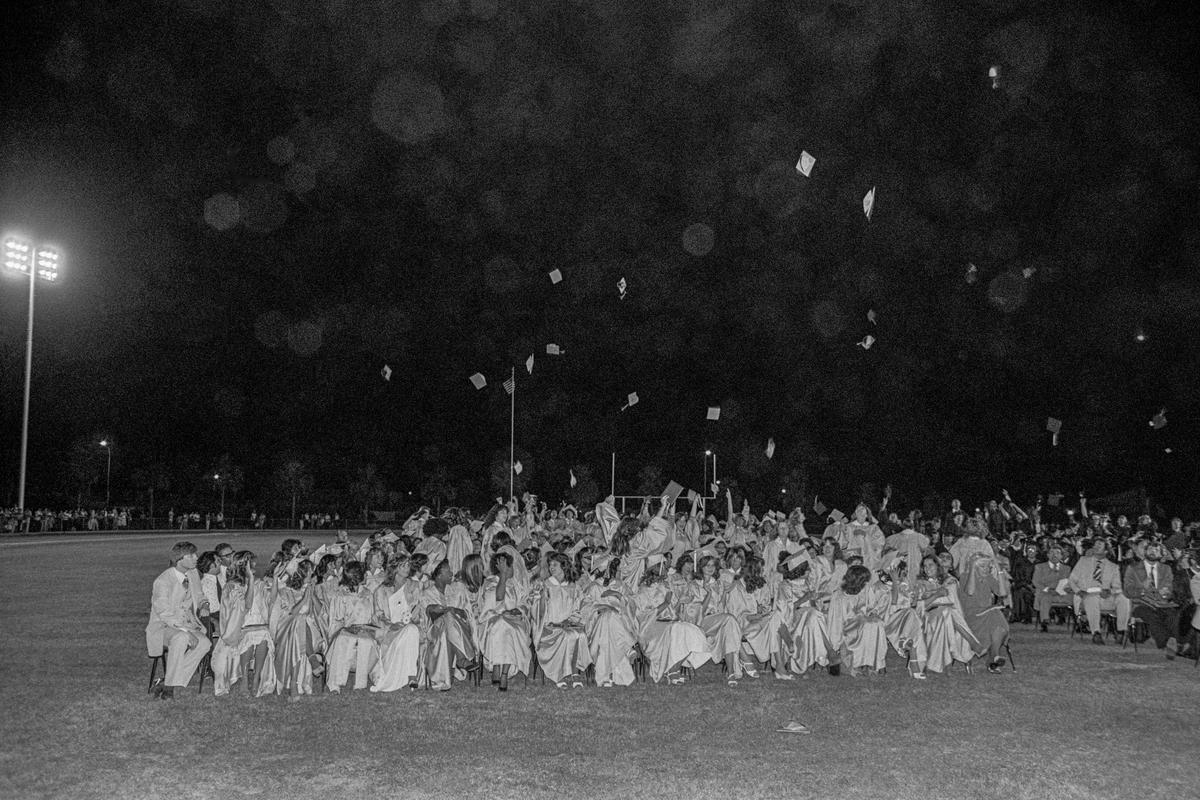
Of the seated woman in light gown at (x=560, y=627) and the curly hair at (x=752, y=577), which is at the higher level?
the curly hair at (x=752, y=577)

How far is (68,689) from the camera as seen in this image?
10477 millimetres

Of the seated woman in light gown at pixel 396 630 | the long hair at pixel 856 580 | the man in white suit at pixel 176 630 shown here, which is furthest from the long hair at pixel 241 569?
the long hair at pixel 856 580

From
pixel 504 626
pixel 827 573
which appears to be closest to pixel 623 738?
pixel 504 626

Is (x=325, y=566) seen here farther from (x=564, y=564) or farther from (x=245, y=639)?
(x=564, y=564)

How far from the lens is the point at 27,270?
45344mm

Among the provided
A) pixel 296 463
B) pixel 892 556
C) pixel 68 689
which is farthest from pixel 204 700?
pixel 296 463

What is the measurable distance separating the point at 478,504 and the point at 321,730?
283 feet

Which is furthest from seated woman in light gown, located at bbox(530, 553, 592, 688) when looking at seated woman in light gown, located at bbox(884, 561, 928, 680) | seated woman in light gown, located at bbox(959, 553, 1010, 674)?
seated woman in light gown, located at bbox(959, 553, 1010, 674)

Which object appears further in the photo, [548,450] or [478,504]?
[548,450]

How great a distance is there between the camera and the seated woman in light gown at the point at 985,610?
12.1 meters

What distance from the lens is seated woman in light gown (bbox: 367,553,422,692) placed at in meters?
10.8

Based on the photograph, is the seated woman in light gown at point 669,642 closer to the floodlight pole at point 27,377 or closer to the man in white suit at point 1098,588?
the man in white suit at point 1098,588

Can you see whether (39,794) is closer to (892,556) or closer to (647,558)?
(647,558)

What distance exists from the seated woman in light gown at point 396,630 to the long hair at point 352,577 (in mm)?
277
